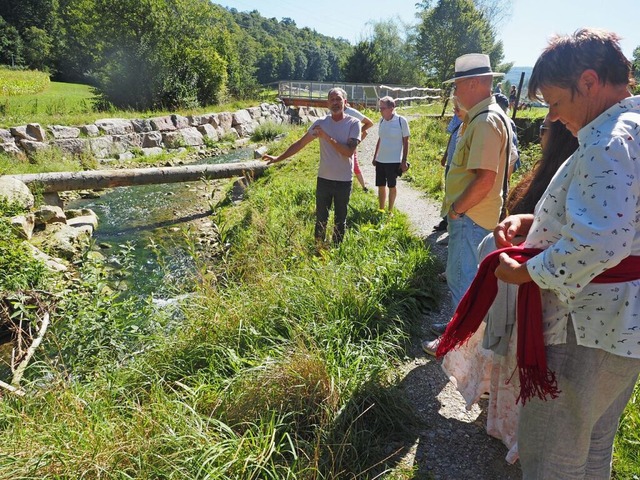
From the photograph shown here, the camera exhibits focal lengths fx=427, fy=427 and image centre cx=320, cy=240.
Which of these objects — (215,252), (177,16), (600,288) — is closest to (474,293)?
(600,288)

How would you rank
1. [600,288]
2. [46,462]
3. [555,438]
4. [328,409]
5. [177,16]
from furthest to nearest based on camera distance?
[177,16] → [328,409] → [46,462] → [555,438] → [600,288]

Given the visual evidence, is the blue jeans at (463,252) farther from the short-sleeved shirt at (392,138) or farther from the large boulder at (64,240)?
the large boulder at (64,240)

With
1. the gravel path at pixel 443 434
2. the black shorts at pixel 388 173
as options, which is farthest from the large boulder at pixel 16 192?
the gravel path at pixel 443 434

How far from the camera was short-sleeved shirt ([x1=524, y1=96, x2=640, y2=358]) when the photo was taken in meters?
1.24

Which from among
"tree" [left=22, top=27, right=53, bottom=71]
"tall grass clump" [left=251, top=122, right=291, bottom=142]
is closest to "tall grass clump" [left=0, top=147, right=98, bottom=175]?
"tall grass clump" [left=251, top=122, right=291, bottom=142]

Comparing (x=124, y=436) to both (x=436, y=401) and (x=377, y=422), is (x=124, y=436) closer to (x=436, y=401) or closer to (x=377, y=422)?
(x=377, y=422)

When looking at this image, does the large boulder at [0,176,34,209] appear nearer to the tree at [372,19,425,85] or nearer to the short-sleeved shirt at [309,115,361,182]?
the short-sleeved shirt at [309,115,361,182]

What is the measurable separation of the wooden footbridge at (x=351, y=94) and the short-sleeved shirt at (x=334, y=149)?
84.1 ft

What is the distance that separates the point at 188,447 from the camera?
7.54 ft

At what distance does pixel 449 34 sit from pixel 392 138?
44938mm

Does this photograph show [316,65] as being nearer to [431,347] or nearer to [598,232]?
[431,347]

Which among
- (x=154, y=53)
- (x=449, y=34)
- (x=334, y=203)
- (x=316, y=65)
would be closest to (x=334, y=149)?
(x=334, y=203)

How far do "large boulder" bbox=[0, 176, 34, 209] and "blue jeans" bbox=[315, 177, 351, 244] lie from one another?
619 centimetres

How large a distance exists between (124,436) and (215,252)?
225 inches
